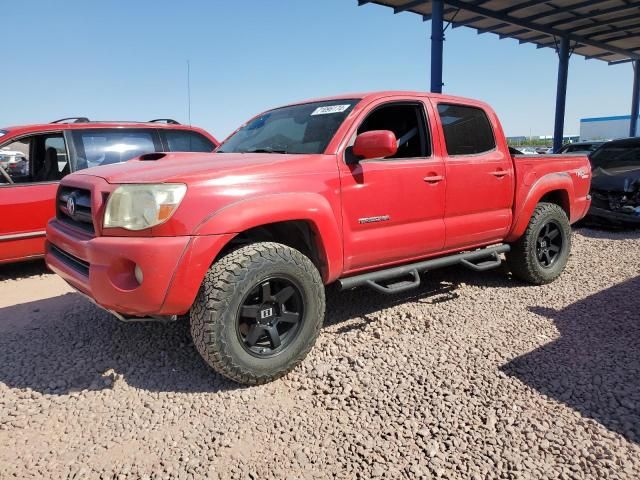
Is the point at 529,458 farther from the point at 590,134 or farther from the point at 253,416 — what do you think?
the point at 590,134

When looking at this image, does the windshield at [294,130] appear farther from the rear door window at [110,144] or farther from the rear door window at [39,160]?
the rear door window at [39,160]

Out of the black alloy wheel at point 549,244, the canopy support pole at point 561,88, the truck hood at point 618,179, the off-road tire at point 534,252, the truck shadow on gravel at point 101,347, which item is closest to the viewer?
the truck shadow on gravel at point 101,347

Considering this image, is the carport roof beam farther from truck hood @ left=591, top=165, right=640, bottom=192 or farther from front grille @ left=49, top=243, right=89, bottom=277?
front grille @ left=49, top=243, right=89, bottom=277

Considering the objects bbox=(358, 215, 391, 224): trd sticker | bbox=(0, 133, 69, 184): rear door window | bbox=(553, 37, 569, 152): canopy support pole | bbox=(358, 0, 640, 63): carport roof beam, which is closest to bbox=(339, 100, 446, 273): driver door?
bbox=(358, 215, 391, 224): trd sticker

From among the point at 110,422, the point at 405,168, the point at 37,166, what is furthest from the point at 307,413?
the point at 37,166

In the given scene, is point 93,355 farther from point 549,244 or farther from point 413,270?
point 549,244

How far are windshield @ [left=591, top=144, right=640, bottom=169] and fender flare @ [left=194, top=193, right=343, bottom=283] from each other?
22.9 ft

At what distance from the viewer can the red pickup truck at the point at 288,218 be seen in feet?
8.55

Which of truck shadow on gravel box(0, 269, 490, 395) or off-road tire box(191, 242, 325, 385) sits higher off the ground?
off-road tire box(191, 242, 325, 385)

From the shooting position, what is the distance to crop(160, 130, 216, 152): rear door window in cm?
616

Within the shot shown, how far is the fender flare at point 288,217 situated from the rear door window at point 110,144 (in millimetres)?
3578

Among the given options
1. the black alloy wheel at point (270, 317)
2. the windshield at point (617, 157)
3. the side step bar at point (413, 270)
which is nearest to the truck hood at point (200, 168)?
the black alloy wheel at point (270, 317)

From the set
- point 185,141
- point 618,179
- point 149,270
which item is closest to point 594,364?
point 149,270

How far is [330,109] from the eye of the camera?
3.67 metres
